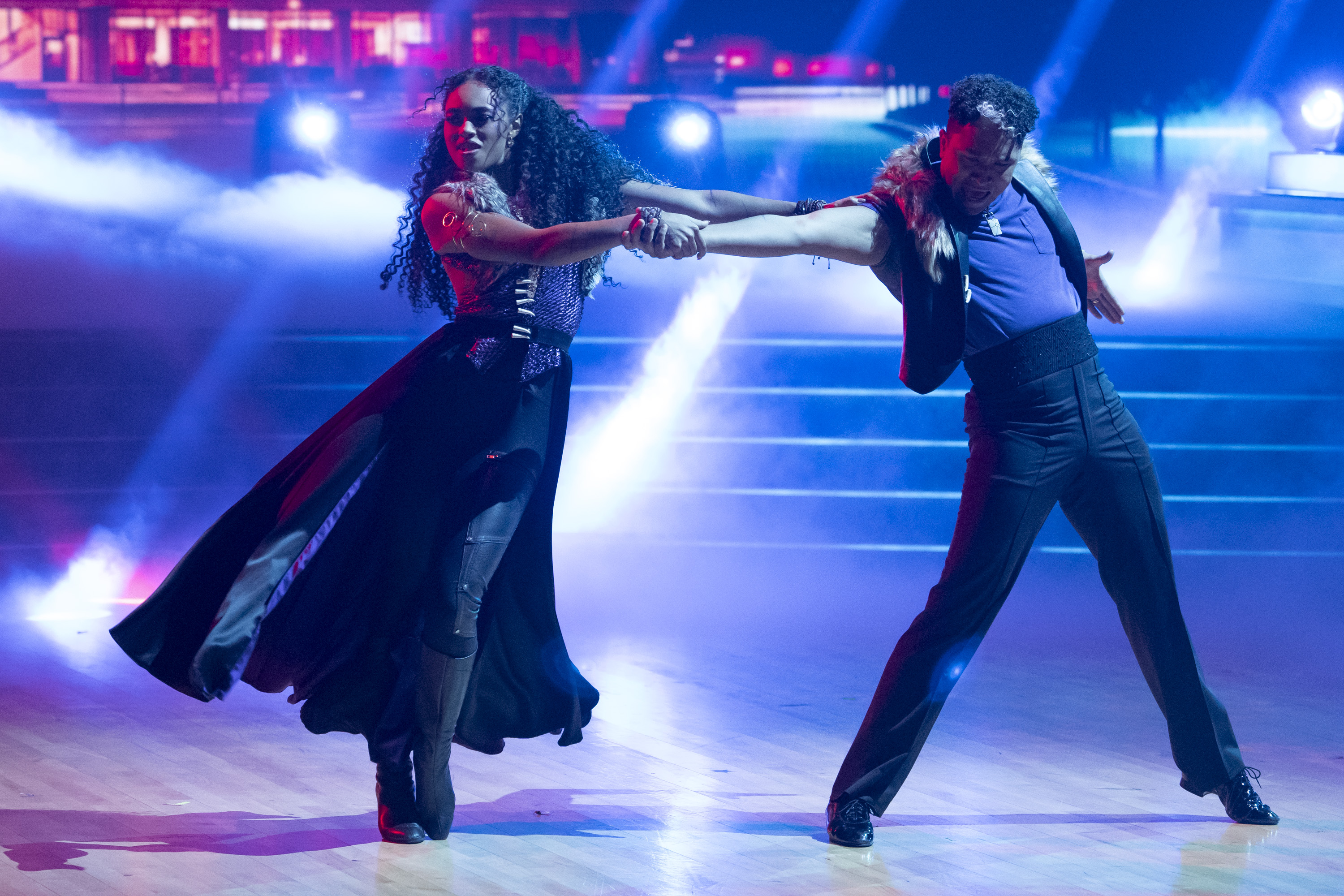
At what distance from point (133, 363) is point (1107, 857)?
5373 millimetres

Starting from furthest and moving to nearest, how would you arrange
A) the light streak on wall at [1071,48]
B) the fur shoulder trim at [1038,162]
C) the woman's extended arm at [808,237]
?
the light streak on wall at [1071,48]
the fur shoulder trim at [1038,162]
the woman's extended arm at [808,237]

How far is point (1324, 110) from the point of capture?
8750 mm

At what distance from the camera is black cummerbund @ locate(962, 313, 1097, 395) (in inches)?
111

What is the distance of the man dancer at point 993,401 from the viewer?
2.76m

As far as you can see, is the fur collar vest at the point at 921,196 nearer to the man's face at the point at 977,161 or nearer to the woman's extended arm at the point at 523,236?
the man's face at the point at 977,161

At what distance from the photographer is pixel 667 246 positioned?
2.52 meters

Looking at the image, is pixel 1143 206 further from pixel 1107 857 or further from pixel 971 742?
pixel 1107 857

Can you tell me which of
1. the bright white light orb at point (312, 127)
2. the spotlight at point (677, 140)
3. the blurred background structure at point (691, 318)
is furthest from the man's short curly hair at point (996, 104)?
the bright white light orb at point (312, 127)

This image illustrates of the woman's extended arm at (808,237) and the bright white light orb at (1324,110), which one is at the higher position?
the bright white light orb at (1324,110)

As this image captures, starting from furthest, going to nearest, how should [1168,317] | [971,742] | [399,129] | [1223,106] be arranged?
[1223,106], [399,129], [1168,317], [971,742]

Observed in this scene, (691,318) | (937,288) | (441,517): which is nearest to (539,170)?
(441,517)

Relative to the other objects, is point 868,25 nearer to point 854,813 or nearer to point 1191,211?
point 1191,211

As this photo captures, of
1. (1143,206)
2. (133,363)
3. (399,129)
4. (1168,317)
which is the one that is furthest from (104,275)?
(1143,206)

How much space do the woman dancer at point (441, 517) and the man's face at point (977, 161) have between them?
0.41m
